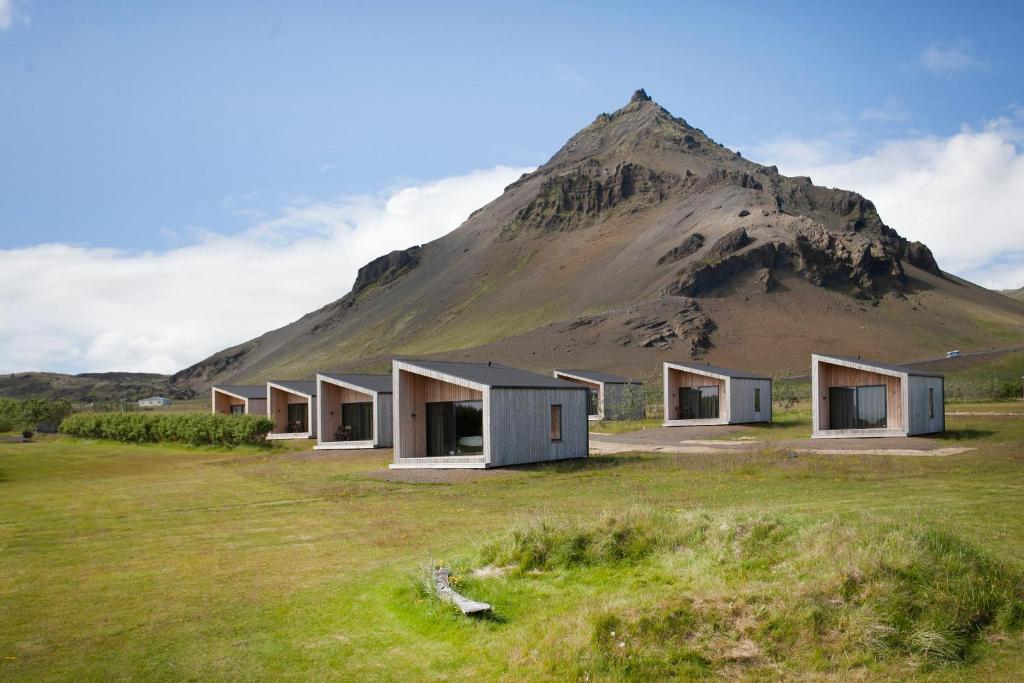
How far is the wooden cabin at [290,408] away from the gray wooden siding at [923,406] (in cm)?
2613

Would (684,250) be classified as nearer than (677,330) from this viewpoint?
No

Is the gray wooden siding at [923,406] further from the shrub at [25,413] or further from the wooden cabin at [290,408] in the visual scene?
the shrub at [25,413]

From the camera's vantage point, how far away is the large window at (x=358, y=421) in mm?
34719

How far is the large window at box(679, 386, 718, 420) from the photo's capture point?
42750 mm

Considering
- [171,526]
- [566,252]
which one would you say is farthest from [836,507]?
[566,252]

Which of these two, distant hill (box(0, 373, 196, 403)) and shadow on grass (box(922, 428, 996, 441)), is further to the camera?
distant hill (box(0, 373, 196, 403))

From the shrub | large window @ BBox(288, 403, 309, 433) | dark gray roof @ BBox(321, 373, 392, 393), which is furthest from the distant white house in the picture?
dark gray roof @ BBox(321, 373, 392, 393)

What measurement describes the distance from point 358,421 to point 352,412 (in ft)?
1.56

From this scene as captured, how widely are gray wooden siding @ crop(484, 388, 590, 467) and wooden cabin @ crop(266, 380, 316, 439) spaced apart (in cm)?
1891

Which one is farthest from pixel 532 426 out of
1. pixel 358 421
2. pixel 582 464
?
pixel 358 421

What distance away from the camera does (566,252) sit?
154m

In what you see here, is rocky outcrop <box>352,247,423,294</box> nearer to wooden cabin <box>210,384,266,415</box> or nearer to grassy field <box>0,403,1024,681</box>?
wooden cabin <box>210,384,266,415</box>

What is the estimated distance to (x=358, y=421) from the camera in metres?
35.0

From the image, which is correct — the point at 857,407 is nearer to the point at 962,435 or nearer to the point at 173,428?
the point at 962,435
